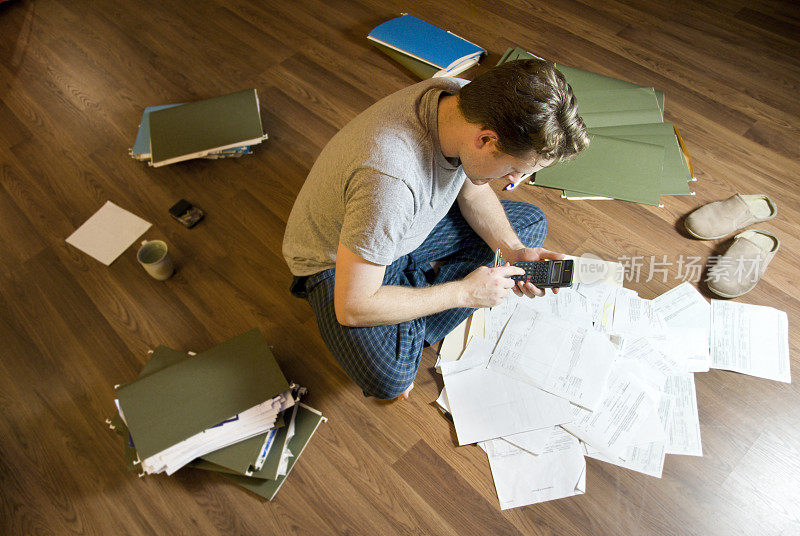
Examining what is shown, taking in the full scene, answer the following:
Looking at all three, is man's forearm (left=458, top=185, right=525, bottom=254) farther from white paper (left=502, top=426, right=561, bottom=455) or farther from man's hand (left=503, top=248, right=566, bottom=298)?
white paper (left=502, top=426, right=561, bottom=455)

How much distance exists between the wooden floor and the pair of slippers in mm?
59

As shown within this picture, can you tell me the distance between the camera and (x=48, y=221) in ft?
5.82

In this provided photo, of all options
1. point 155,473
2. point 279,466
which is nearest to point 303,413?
point 279,466

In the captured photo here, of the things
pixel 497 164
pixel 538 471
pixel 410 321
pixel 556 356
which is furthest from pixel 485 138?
pixel 538 471

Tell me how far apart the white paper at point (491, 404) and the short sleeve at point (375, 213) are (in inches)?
22.6

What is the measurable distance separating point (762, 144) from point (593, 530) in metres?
1.51

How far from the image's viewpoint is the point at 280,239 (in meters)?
1.70

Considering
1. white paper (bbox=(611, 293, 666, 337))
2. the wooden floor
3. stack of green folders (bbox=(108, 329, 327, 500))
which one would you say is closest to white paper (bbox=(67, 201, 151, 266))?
the wooden floor

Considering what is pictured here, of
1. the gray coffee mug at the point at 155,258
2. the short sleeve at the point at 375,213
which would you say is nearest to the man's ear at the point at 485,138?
the short sleeve at the point at 375,213

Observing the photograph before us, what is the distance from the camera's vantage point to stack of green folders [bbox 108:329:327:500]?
1247 millimetres

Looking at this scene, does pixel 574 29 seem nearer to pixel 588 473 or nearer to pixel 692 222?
pixel 692 222

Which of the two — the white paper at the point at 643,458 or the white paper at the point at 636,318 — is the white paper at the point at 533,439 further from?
the white paper at the point at 636,318

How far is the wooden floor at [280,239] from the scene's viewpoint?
1262mm

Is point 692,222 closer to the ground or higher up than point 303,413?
higher up
